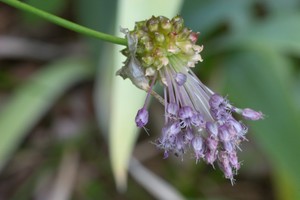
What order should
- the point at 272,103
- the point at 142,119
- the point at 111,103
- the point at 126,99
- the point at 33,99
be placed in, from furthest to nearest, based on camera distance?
the point at 33,99 → the point at 111,103 → the point at 272,103 → the point at 126,99 → the point at 142,119

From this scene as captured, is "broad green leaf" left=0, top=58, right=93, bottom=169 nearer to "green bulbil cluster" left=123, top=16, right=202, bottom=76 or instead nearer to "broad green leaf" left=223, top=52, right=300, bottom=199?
"broad green leaf" left=223, top=52, right=300, bottom=199

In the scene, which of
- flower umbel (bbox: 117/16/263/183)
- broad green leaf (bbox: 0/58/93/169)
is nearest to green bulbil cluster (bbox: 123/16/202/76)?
flower umbel (bbox: 117/16/263/183)

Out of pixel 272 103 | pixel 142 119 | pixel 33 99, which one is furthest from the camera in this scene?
pixel 33 99

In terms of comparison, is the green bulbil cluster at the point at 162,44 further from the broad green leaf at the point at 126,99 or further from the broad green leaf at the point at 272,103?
the broad green leaf at the point at 272,103

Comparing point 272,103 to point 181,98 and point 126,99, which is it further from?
point 181,98

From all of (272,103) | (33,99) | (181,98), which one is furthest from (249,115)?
(33,99)

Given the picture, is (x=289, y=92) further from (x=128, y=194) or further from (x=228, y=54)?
(x=128, y=194)
